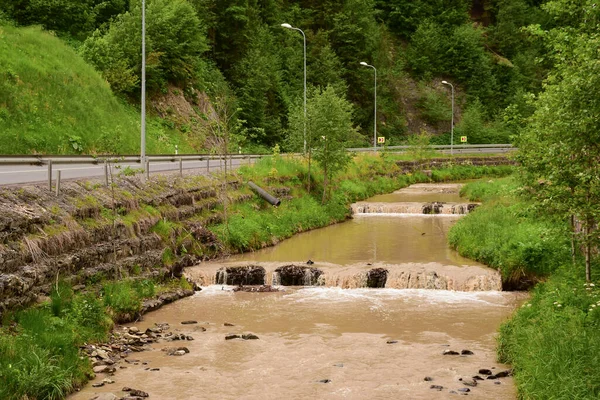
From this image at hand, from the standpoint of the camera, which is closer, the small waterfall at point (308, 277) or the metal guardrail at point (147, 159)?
the metal guardrail at point (147, 159)

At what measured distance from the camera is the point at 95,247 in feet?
57.3

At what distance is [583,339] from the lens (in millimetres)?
11031

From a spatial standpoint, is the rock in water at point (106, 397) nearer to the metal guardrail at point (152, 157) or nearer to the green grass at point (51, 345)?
the green grass at point (51, 345)

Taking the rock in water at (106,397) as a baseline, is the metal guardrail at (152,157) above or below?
above

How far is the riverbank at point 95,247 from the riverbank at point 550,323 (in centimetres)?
817

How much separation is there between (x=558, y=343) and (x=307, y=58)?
6205 centimetres

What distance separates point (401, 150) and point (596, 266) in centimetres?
5234

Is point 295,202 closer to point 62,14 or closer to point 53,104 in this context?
point 53,104

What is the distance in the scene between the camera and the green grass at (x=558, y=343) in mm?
9969

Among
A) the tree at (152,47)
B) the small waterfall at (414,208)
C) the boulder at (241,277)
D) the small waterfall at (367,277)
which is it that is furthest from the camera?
the tree at (152,47)

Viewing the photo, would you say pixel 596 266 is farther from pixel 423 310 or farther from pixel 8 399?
pixel 8 399

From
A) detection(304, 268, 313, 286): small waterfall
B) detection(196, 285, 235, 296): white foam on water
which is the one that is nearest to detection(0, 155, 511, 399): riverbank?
detection(196, 285, 235, 296): white foam on water

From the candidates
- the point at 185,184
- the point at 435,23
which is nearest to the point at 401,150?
the point at 435,23

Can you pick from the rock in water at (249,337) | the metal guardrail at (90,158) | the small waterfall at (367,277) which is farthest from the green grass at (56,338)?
the small waterfall at (367,277)
